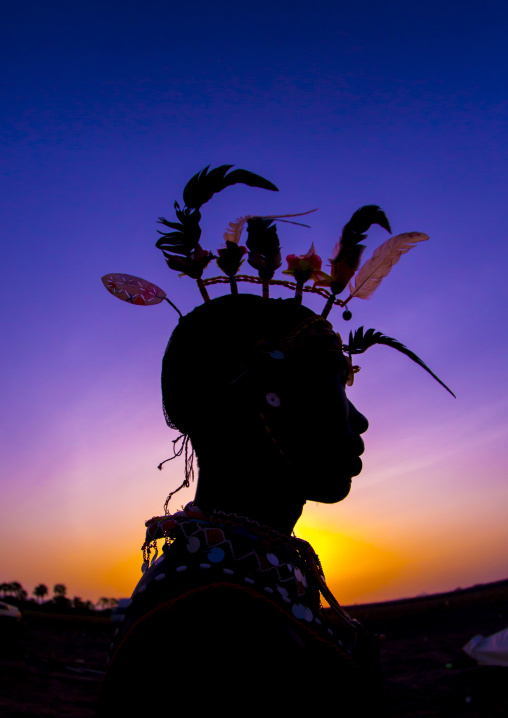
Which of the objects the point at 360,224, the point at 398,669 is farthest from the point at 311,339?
the point at 398,669

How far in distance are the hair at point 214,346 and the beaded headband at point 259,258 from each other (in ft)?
0.46

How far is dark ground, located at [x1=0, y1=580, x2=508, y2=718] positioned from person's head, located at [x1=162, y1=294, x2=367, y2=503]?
83 cm

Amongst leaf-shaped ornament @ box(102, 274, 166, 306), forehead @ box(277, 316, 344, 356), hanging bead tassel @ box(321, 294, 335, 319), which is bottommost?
forehead @ box(277, 316, 344, 356)

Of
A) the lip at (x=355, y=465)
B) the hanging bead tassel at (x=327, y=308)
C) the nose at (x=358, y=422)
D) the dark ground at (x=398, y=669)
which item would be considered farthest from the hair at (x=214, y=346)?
the dark ground at (x=398, y=669)

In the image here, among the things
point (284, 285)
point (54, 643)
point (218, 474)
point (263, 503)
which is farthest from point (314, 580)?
point (54, 643)

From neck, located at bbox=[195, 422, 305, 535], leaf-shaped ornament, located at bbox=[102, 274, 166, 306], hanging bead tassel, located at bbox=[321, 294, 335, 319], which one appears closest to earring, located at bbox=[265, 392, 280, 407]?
neck, located at bbox=[195, 422, 305, 535]

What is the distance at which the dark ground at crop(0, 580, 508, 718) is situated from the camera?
41.9 ft

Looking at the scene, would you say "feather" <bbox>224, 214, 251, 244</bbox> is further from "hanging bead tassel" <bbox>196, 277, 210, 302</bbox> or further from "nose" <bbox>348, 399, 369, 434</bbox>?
"nose" <bbox>348, 399, 369, 434</bbox>

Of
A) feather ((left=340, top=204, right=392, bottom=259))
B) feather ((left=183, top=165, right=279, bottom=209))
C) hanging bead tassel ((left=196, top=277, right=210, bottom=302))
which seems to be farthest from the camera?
feather ((left=340, top=204, right=392, bottom=259))

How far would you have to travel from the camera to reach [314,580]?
1.86 m

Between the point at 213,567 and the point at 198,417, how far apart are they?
0.64 metres

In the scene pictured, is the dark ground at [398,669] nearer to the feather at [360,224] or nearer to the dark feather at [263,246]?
the dark feather at [263,246]

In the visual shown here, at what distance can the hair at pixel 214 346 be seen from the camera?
1990 mm

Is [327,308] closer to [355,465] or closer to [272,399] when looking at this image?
[272,399]
